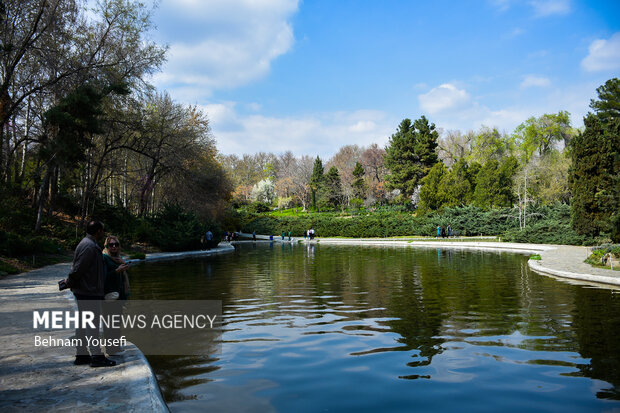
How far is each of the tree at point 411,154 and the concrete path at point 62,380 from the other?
61109mm

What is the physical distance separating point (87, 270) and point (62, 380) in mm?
1301

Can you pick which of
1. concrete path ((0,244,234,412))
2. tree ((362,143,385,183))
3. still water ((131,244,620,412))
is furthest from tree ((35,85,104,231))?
tree ((362,143,385,183))

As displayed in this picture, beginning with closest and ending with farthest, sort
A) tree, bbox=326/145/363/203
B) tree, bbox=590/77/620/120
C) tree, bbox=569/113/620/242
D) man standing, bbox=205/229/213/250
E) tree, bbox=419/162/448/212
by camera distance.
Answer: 1. tree, bbox=569/113/620/242
2. man standing, bbox=205/229/213/250
3. tree, bbox=590/77/620/120
4. tree, bbox=419/162/448/212
5. tree, bbox=326/145/363/203

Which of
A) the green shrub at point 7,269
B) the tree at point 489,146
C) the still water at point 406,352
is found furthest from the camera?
the tree at point 489,146

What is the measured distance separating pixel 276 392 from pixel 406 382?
1653 millimetres

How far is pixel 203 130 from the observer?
130 ft

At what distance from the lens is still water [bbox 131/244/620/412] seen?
490 cm

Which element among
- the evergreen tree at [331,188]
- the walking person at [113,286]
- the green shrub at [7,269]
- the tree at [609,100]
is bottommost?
the green shrub at [7,269]

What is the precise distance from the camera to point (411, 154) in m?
65.7

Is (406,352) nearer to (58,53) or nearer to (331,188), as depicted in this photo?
(58,53)

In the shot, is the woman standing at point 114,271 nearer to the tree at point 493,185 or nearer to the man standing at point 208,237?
the man standing at point 208,237

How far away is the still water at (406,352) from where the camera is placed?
490cm

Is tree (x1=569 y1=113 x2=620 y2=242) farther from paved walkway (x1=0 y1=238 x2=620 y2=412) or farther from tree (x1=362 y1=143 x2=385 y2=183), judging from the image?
tree (x1=362 y1=143 x2=385 y2=183)

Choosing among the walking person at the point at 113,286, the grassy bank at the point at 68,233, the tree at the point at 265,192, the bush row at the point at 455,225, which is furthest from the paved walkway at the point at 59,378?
the tree at the point at 265,192
